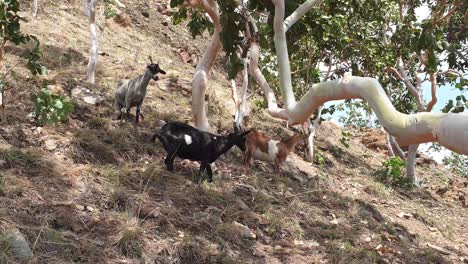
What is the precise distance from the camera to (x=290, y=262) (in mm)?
6012

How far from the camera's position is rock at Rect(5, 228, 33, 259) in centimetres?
433

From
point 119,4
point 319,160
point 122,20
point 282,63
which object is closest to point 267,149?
point 319,160

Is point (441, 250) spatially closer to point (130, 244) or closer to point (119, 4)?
point (130, 244)

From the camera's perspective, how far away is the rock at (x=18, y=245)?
4328mm

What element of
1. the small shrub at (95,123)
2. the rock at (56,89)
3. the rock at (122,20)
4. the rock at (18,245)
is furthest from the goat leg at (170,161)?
the rock at (122,20)

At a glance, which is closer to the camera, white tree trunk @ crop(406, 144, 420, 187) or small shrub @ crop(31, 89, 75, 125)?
small shrub @ crop(31, 89, 75, 125)

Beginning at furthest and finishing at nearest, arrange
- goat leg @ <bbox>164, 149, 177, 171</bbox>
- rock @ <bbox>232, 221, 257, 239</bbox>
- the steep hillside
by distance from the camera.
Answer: goat leg @ <bbox>164, 149, 177, 171</bbox>
rock @ <bbox>232, 221, 257, 239</bbox>
the steep hillside

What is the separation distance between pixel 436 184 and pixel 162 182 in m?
10.7

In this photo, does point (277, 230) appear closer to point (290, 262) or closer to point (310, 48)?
point (290, 262)

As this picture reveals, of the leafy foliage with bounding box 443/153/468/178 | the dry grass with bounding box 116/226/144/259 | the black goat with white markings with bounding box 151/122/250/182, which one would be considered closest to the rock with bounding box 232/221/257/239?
the black goat with white markings with bounding box 151/122/250/182

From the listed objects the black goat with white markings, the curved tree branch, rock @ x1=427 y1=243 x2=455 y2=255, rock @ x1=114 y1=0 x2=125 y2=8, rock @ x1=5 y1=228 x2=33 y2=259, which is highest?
rock @ x1=114 y1=0 x2=125 y2=8

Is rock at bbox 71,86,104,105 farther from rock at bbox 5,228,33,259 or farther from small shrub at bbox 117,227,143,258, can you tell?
rock at bbox 5,228,33,259

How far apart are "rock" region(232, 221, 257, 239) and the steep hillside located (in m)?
0.02

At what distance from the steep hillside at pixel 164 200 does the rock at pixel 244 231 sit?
15mm
